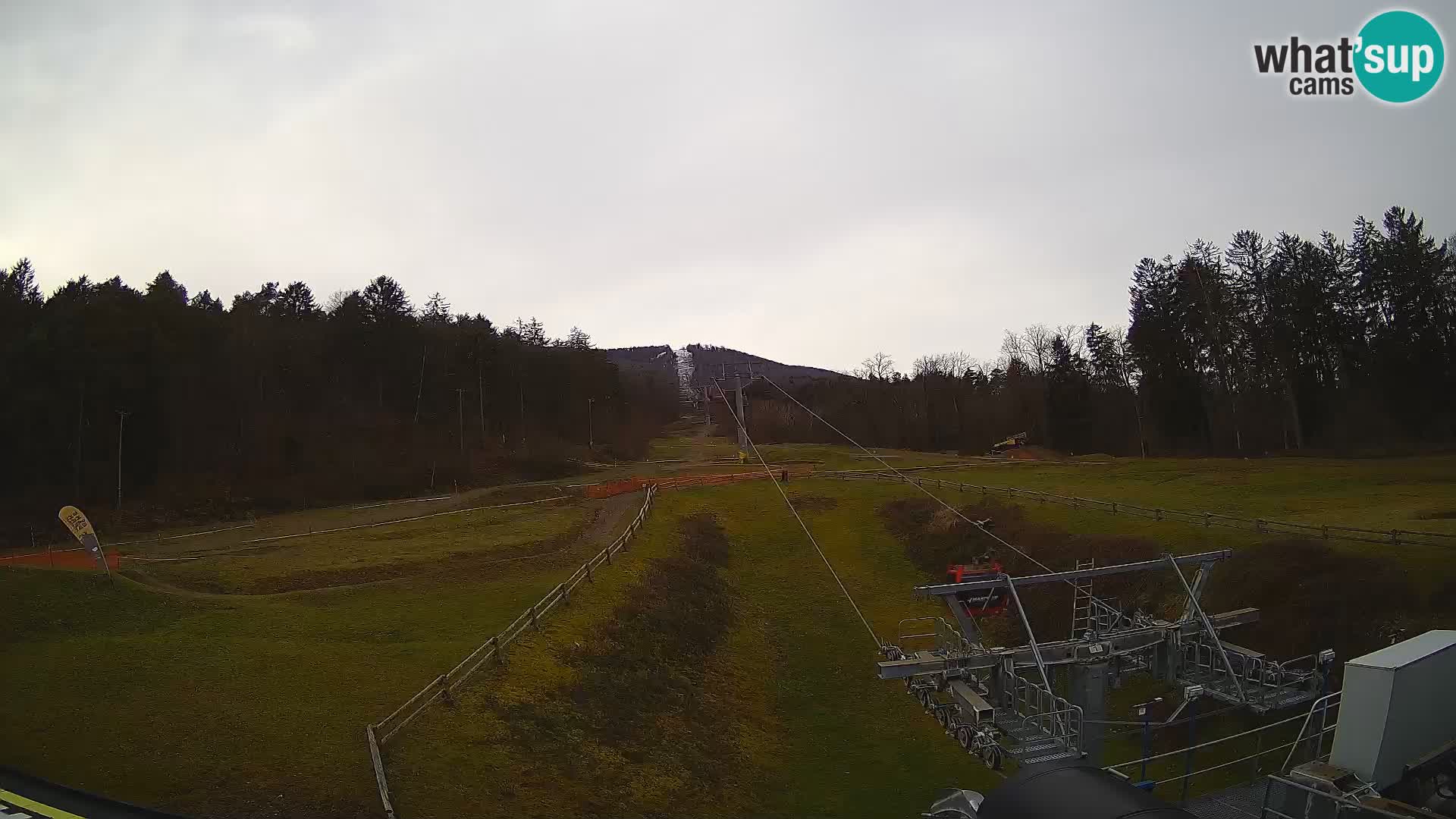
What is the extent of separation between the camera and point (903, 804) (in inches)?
737

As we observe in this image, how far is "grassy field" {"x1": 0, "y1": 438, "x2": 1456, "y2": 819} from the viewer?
50.3 ft

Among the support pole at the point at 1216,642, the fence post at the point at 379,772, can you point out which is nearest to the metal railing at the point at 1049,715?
the support pole at the point at 1216,642

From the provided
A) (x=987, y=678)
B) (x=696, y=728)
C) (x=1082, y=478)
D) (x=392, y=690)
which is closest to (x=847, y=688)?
(x=696, y=728)

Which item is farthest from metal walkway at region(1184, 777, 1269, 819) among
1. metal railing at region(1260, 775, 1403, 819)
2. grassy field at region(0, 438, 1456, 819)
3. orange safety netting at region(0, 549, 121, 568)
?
orange safety netting at region(0, 549, 121, 568)

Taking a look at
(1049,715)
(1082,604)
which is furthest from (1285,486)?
(1049,715)

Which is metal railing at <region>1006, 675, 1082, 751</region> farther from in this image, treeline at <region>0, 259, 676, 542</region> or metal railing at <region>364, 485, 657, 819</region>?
treeline at <region>0, 259, 676, 542</region>

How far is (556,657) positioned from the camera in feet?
71.5

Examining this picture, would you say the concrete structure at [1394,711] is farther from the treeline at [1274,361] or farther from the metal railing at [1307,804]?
the treeline at [1274,361]

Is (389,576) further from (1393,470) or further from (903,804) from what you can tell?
(1393,470)

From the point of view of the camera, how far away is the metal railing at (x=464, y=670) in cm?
1505

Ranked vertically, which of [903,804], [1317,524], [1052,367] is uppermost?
[1052,367]

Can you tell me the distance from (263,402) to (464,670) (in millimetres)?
60030

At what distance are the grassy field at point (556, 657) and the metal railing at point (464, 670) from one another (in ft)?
0.98

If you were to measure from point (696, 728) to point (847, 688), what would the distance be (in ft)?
22.8
